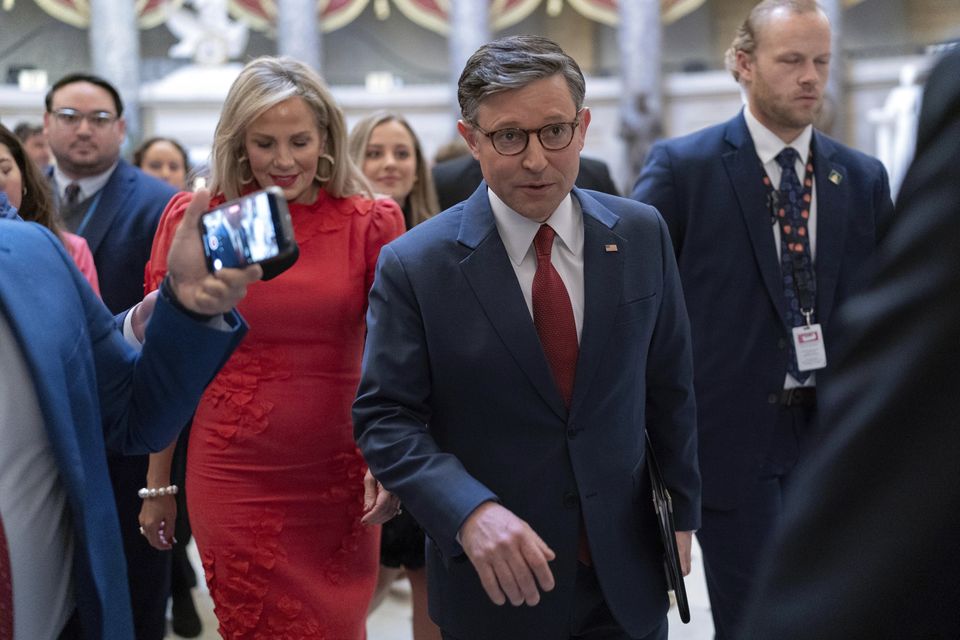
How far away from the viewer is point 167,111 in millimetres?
18484

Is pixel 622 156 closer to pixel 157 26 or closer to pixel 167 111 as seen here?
pixel 167 111

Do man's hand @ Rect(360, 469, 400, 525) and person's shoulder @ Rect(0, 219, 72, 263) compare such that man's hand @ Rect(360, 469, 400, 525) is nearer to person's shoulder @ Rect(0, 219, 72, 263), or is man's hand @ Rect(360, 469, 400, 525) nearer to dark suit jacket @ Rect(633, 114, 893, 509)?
person's shoulder @ Rect(0, 219, 72, 263)

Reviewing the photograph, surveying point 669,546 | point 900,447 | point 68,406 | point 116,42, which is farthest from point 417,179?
point 116,42

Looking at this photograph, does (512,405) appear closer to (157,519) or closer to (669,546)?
(669,546)

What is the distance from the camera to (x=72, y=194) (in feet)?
14.7

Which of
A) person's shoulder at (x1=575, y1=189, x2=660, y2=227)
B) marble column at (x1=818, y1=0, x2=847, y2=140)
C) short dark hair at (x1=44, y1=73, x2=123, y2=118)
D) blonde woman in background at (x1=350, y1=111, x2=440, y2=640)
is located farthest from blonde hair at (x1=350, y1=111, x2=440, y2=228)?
marble column at (x1=818, y1=0, x2=847, y2=140)

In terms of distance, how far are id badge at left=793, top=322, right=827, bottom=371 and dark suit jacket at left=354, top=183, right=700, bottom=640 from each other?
3.53 feet

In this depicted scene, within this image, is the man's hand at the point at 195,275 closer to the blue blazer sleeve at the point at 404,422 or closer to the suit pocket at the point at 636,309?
the blue blazer sleeve at the point at 404,422

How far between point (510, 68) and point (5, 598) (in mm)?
1273

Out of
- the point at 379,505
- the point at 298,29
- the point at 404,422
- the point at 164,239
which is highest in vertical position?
the point at 298,29

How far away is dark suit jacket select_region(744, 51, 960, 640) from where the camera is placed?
0.84 meters

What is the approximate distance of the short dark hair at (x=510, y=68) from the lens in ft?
7.41

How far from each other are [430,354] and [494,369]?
0.13 m

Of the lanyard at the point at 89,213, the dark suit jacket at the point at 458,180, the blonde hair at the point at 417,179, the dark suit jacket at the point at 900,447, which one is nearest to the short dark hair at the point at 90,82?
the lanyard at the point at 89,213
